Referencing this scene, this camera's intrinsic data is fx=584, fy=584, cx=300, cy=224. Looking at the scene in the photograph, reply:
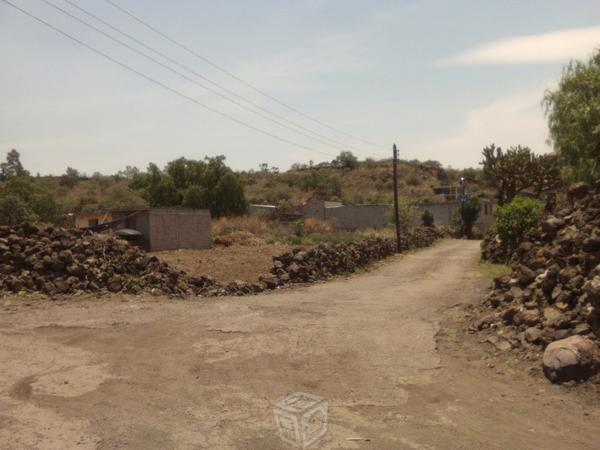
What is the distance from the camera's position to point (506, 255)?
22.4m

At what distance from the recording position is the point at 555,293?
8.53 metres

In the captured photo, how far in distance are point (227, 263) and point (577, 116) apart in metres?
16.2

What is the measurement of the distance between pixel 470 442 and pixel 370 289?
408 inches

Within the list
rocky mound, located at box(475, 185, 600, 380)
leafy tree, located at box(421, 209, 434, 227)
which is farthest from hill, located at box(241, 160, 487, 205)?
rocky mound, located at box(475, 185, 600, 380)

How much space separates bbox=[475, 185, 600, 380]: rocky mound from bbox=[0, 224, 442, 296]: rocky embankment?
263 inches

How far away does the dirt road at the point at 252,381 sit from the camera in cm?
523

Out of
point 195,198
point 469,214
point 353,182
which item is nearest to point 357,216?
point 469,214

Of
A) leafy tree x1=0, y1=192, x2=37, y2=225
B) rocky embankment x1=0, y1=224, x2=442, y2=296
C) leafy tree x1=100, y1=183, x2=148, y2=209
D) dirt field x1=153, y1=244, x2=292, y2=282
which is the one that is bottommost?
dirt field x1=153, y1=244, x2=292, y2=282

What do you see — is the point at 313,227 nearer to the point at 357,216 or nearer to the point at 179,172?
the point at 357,216

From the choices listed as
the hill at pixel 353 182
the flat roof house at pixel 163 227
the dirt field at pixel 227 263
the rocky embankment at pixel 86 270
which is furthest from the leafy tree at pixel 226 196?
the rocky embankment at pixel 86 270

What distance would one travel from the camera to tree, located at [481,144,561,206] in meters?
40.6

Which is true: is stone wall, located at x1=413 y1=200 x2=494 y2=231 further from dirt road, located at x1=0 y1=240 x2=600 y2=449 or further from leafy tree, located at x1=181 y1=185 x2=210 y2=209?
dirt road, located at x1=0 y1=240 x2=600 y2=449

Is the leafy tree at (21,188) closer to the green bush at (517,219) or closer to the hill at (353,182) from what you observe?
the green bush at (517,219)

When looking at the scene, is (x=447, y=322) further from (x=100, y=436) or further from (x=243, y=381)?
(x=100, y=436)
